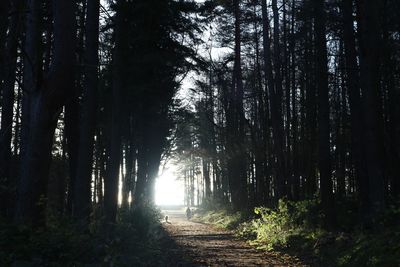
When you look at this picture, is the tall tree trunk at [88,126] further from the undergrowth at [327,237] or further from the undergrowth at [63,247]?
the undergrowth at [327,237]

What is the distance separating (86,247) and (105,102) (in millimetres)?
13730

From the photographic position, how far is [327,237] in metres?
12.2

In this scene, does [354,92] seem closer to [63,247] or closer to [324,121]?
[324,121]

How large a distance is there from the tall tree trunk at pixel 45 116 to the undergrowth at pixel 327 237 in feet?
22.1

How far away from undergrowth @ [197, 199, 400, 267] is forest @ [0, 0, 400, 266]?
6cm

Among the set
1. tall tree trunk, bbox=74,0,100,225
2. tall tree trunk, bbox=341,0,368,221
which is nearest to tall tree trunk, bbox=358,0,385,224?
tall tree trunk, bbox=341,0,368,221

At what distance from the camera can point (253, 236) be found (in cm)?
1902

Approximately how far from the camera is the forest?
8.34 meters

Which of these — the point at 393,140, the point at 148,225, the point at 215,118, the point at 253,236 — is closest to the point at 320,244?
the point at 148,225

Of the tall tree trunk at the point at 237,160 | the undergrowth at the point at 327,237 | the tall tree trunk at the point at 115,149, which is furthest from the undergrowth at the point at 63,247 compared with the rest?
the tall tree trunk at the point at 237,160

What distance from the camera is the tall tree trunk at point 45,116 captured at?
8.16m

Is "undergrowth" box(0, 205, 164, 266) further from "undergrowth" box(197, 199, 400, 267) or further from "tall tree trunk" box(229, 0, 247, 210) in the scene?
"tall tree trunk" box(229, 0, 247, 210)

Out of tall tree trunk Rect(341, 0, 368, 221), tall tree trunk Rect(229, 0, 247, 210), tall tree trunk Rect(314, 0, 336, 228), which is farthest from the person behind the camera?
tall tree trunk Rect(229, 0, 247, 210)

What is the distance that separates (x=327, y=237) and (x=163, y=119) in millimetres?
12270
